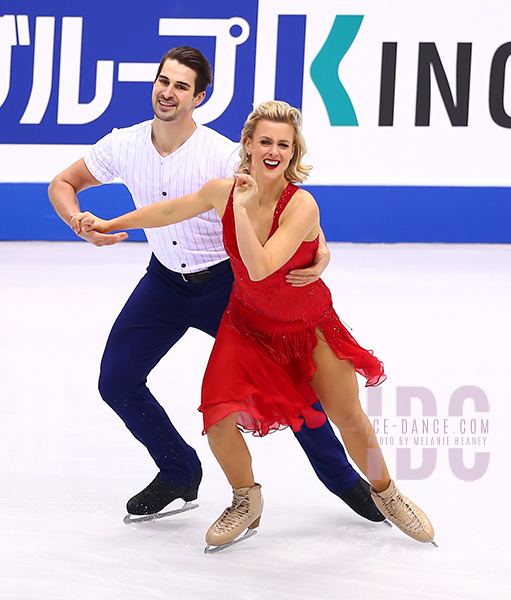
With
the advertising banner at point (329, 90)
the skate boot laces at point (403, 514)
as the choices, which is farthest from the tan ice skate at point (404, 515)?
the advertising banner at point (329, 90)

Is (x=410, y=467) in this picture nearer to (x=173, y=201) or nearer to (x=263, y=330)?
(x=263, y=330)

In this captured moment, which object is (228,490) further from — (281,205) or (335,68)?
(335,68)

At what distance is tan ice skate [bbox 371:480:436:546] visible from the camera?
2.51 meters

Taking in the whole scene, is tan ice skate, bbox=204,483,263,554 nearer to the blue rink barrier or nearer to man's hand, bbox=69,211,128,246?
man's hand, bbox=69,211,128,246

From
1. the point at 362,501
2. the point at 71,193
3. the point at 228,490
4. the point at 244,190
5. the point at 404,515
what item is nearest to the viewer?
the point at 244,190

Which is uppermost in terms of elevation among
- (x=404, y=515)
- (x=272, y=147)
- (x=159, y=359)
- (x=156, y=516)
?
(x=272, y=147)

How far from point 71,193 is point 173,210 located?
1.44 ft

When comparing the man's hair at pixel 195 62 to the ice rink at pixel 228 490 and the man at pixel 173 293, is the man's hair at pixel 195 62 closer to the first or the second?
the man at pixel 173 293

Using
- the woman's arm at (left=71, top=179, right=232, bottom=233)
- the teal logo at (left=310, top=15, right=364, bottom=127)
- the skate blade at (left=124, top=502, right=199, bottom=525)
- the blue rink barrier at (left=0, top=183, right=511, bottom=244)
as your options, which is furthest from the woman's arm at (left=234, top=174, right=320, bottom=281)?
the teal logo at (left=310, top=15, right=364, bottom=127)

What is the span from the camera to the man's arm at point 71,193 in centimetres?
258

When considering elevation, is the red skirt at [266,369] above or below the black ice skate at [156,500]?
above

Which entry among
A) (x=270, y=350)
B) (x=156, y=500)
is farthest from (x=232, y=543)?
(x=270, y=350)

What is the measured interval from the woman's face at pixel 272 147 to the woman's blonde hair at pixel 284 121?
0.05 ft

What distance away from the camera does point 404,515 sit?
2516 mm
